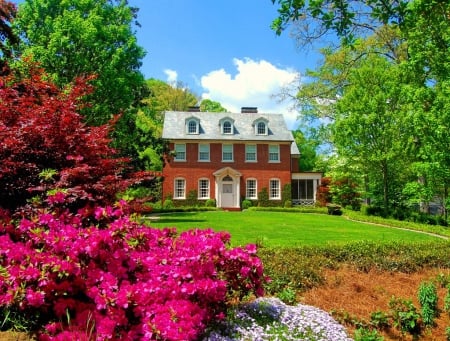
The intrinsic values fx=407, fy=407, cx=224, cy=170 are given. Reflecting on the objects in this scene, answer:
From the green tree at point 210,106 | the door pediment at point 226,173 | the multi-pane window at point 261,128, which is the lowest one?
the door pediment at point 226,173

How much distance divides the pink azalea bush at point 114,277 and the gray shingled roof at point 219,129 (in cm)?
3029

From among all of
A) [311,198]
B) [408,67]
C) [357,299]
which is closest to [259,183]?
[311,198]

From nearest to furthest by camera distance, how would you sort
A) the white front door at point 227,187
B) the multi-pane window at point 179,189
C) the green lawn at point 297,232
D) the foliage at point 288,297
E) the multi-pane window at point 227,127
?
the foliage at point 288,297, the green lawn at point 297,232, the multi-pane window at point 179,189, the white front door at point 227,187, the multi-pane window at point 227,127

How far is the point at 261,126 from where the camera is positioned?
3531 cm

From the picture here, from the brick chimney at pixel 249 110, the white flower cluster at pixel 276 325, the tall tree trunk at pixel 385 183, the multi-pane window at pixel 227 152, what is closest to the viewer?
the white flower cluster at pixel 276 325

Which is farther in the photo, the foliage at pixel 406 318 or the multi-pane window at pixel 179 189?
the multi-pane window at pixel 179 189

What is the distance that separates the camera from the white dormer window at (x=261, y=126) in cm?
3516

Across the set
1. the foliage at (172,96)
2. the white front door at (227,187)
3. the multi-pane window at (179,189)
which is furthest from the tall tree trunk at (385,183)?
the foliage at (172,96)

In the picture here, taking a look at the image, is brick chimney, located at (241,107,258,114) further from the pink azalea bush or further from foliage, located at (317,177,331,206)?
the pink azalea bush

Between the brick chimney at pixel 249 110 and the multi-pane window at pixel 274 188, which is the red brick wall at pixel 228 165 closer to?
the multi-pane window at pixel 274 188

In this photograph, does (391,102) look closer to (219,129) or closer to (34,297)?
(219,129)

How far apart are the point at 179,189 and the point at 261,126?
8940mm

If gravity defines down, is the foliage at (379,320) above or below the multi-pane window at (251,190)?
below

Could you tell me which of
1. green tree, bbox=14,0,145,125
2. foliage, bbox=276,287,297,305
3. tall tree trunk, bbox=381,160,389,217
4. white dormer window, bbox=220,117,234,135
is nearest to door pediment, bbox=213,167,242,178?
white dormer window, bbox=220,117,234,135
